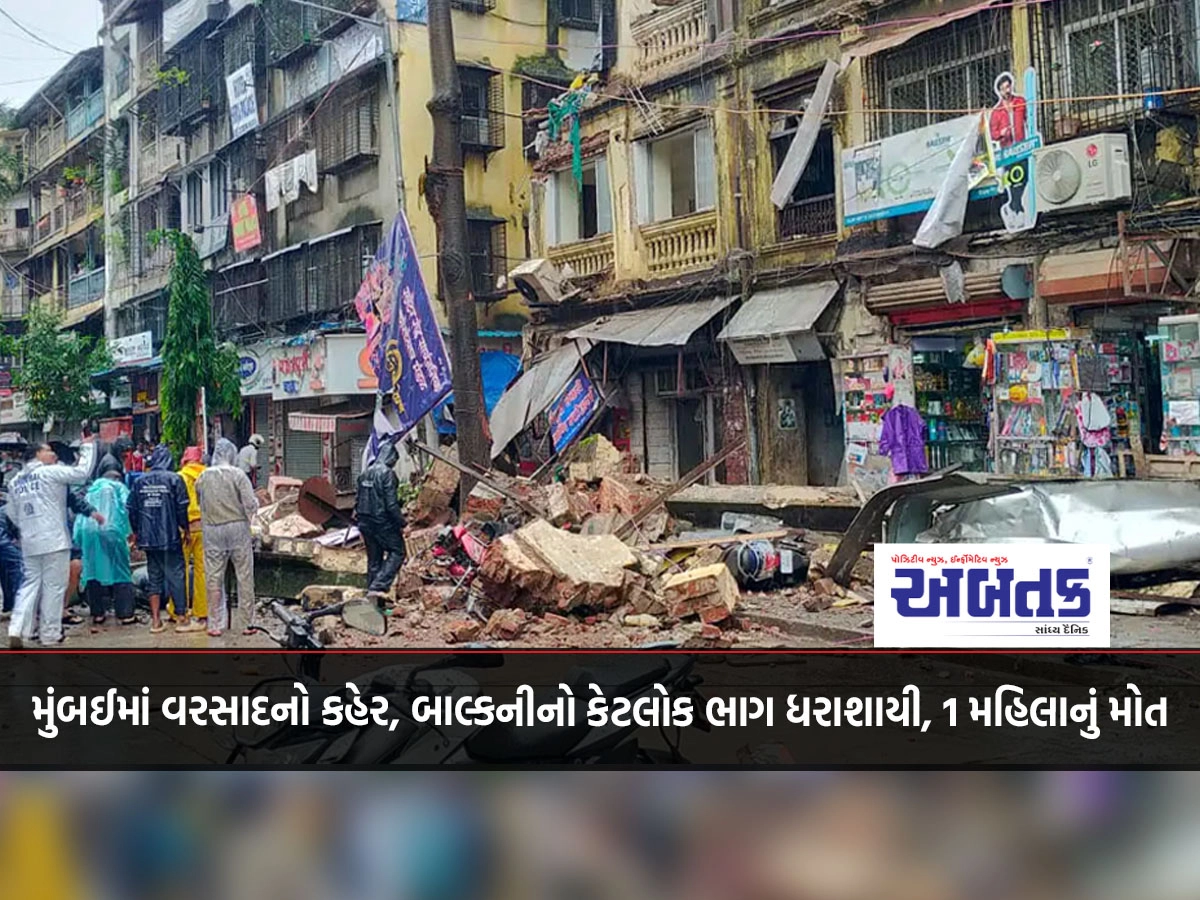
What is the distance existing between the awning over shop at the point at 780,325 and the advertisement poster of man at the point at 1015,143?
442 mm

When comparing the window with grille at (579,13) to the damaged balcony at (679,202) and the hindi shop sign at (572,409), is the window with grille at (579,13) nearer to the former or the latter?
the damaged balcony at (679,202)

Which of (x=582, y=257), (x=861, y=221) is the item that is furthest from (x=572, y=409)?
(x=861, y=221)

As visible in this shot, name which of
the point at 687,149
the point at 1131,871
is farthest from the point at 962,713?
the point at 687,149

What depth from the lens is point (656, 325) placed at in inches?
120

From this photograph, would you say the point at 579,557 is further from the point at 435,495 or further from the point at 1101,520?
the point at 1101,520

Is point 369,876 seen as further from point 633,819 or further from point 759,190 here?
point 759,190

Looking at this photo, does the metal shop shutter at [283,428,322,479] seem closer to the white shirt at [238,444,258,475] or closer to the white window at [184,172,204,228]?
the white shirt at [238,444,258,475]

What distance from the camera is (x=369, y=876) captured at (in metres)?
2.84

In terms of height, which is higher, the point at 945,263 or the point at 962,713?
the point at 945,263

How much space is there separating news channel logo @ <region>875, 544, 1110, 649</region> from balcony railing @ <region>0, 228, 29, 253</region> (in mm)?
2327

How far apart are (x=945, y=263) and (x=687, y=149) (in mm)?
736

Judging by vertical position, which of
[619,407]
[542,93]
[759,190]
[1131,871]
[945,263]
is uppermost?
[542,93]

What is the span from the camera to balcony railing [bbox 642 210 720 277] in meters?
3.06

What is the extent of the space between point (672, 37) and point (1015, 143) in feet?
2.92
